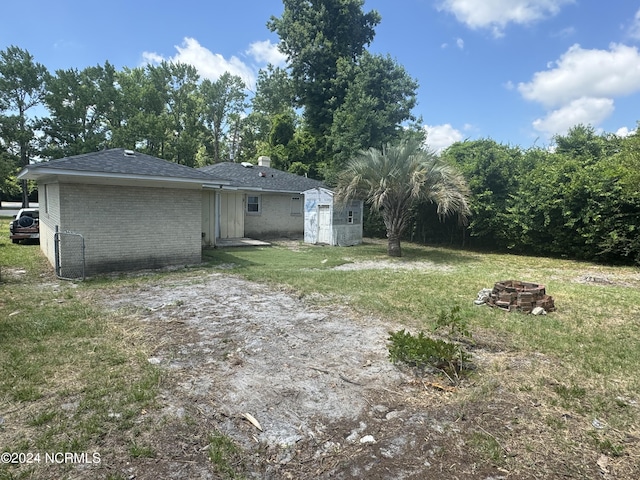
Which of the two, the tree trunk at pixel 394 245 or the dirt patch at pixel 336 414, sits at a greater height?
the tree trunk at pixel 394 245

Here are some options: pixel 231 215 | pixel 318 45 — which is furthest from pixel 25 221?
pixel 318 45

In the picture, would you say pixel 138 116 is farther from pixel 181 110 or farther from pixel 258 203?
pixel 258 203

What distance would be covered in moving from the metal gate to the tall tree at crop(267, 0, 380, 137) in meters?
22.4

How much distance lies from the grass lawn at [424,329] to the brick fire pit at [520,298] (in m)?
0.28

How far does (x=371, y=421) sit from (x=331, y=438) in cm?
41

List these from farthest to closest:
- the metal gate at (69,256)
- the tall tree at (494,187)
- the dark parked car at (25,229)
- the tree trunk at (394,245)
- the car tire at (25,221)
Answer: the tall tree at (494,187), the car tire at (25,221), the dark parked car at (25,229), the tree trunk at (394,245), the metal gate at (69,256)

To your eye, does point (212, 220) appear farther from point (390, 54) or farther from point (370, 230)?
point (390, 54)

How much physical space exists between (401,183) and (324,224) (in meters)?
4.60

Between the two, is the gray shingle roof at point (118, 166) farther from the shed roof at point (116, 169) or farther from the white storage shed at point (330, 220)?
the white storage shed at point (330, 220)

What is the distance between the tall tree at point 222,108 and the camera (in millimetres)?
40188

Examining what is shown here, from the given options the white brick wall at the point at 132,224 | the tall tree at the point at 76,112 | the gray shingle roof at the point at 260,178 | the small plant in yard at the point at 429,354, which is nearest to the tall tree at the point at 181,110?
the tall tree at the point at 76,112

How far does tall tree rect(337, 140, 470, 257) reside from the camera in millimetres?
12039

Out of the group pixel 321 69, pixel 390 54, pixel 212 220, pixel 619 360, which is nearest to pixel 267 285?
pixel 619 360

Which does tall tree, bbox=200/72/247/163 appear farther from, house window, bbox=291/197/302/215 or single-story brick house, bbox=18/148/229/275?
single-story brick house, bbox=18/148/229/275
